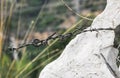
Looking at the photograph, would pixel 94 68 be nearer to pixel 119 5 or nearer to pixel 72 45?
pixel 72 45

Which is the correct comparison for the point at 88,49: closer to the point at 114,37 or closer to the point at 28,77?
the point at 114,37

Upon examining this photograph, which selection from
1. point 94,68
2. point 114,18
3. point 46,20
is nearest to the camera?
point 94,68

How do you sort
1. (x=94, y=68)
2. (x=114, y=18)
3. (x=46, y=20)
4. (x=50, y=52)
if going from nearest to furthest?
(x=94, y=68) < (x=114, y=18) < (x=50, y=52) < (x=46, y=20)

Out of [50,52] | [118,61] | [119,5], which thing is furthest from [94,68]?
[50,52]

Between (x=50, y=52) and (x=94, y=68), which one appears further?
(x=50, y=52)

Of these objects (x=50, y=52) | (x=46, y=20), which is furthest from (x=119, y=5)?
(x=46, y=20)

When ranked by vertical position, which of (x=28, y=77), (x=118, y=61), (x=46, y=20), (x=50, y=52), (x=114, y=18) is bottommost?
(x=46, y=20)

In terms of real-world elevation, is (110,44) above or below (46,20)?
above
